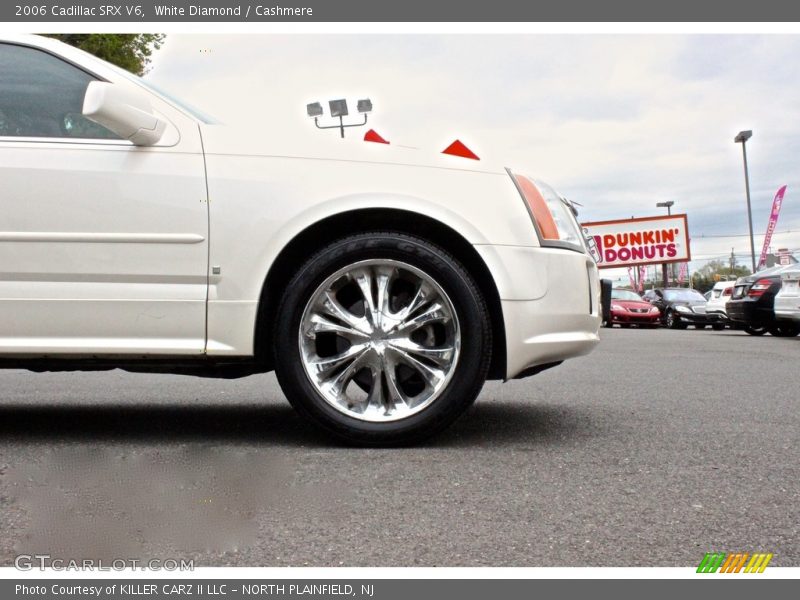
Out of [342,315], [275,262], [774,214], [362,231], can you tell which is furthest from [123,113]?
[774,214]

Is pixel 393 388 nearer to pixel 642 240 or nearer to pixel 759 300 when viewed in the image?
pixel 759 300

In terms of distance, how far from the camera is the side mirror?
3346 millimetres

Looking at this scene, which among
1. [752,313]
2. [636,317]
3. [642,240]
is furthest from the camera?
[642,240]

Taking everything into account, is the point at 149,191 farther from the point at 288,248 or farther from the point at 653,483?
the point at 653,483

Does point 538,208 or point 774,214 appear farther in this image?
point 774,214

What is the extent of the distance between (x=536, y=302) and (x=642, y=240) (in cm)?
3337

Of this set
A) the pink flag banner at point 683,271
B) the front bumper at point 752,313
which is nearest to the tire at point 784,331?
the front bumper at point 752,313

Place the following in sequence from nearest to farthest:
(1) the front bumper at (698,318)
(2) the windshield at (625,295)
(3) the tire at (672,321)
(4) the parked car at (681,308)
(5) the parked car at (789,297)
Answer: (5) the parked car at (789,297) < (1) the front bumper at (698,318) < (4) the parked car at (681,308) < (3) the tire at (672,321) < (2) the windshield at (625,295)

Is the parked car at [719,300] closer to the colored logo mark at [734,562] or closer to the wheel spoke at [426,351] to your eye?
the wheel spoke at [426,351]

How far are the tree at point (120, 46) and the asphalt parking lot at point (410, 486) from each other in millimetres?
15331

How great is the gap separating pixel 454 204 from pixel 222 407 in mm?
2034
